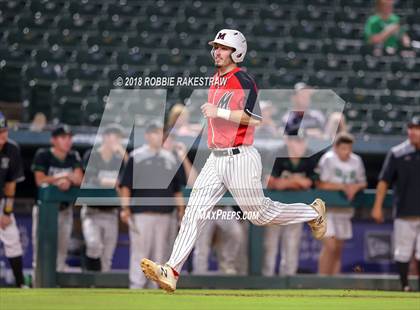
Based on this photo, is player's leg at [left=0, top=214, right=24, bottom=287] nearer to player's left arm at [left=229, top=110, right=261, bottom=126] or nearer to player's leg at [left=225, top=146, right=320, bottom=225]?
player's leg at [left=225, top=146, right=320, bottom=225]

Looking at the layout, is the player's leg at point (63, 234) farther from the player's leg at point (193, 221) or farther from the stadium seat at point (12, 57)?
the stadium seat at point (12, 57)

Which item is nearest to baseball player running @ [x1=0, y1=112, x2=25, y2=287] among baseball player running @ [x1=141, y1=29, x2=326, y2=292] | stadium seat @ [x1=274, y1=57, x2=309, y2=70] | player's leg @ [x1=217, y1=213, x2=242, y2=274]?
player's leg @ [x1=217, y1=213, x2=242, y2=274]

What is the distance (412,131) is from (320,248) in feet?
6.61

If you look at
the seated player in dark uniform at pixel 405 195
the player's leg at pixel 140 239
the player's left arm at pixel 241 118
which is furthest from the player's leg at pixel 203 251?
the player's left arm at pixel 241 118

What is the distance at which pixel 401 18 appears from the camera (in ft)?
55.4

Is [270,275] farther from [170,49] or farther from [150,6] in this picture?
[150,6]

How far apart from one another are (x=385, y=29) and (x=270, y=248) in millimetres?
5871

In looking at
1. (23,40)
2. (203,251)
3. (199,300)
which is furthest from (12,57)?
(199,300)

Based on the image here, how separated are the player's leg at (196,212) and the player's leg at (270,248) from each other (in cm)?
369

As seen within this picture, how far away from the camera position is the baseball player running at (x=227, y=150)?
6820 millimetres

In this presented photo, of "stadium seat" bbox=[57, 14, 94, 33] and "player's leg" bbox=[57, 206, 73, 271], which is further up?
"stadium seat" bbox=[57, 14, 94, 33]

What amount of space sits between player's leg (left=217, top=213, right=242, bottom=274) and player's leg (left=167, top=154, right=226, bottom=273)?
3685mm

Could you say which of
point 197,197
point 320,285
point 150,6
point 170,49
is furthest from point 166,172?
point 150,6

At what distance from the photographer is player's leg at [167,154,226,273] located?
6812 mm
